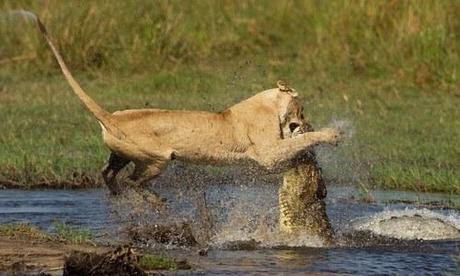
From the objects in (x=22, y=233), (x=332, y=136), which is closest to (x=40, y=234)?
(x=22, y=233)

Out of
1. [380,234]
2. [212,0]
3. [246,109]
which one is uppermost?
[212,0]

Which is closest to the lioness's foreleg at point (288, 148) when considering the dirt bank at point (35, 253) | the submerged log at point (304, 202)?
the submerged log at point (304, 202)

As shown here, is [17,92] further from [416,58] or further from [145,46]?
[416,58]

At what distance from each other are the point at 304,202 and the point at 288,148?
341 mm

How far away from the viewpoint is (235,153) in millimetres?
7336

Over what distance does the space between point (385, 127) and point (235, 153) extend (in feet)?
13.7

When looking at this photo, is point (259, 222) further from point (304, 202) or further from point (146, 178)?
point (146, 178)

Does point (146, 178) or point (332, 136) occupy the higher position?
point (332, 136)

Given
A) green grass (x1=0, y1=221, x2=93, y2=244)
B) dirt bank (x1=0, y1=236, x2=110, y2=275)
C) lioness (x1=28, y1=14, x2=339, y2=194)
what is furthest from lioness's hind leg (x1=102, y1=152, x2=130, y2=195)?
dirt bank (x1=0, y1=236, x2=110, y2=275)

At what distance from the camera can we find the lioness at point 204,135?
277 inches

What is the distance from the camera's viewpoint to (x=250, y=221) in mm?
7496

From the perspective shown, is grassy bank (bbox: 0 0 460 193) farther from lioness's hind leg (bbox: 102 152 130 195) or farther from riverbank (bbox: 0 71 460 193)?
lioness's hind leg (bbox: 102 152 130 195)

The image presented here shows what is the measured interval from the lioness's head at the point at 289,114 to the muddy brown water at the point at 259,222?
55 cm

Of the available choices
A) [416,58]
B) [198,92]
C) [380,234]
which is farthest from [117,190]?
[416,58]
